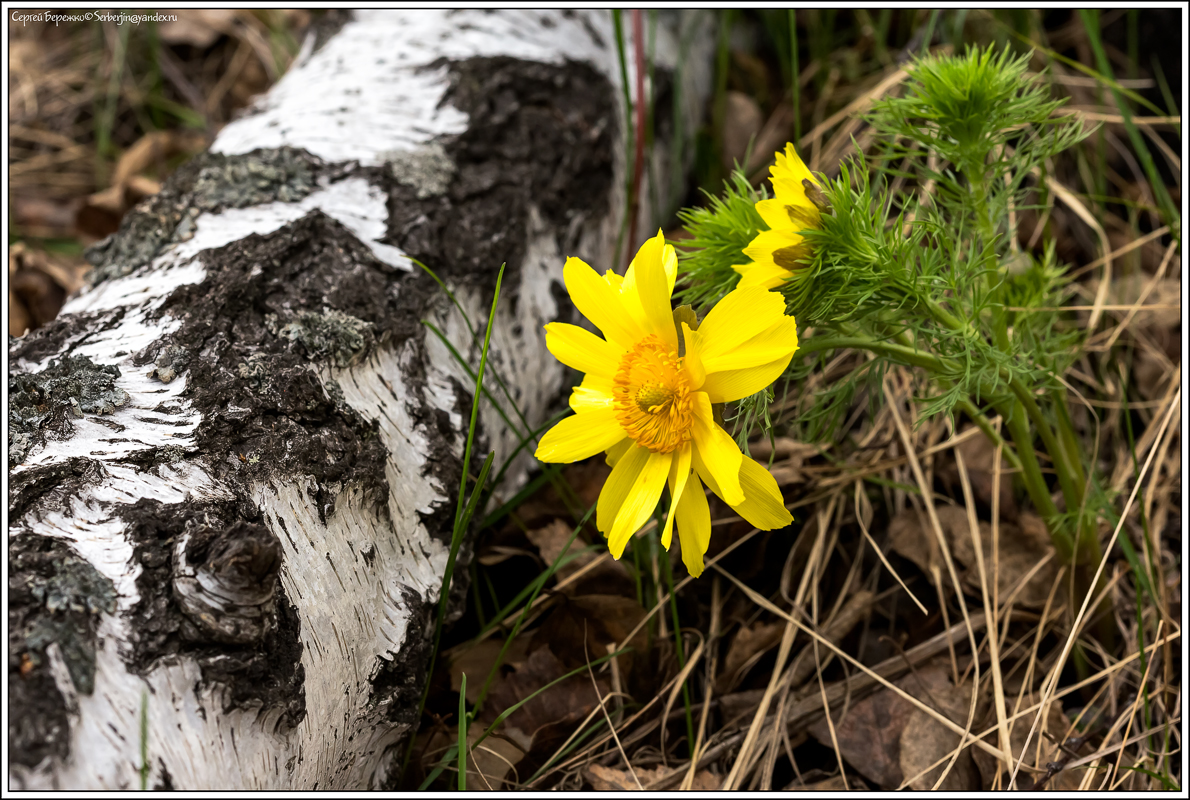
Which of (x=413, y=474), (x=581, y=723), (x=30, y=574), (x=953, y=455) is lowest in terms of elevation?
(x=581, y=723)

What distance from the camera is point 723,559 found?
1.70m

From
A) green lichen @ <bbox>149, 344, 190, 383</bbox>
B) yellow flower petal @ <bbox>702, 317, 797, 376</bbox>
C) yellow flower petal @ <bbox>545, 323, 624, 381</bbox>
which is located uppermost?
yellow flower petal @ <bbox>702, 317, 797, 376</bbox>

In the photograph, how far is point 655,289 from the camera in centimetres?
104

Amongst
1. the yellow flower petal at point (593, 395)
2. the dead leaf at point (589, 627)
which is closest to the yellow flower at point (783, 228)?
the yellow flower petal at point (593, 395)

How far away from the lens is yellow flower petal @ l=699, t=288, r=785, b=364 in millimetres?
996

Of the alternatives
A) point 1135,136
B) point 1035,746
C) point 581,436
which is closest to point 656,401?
point 581,436

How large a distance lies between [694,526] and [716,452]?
132 mm

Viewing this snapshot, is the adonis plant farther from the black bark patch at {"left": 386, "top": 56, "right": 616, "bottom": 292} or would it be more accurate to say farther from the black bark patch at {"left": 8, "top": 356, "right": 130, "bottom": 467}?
the black bark patch at {"left": 8, "top": 356, "right": 130, "bottom": 467}

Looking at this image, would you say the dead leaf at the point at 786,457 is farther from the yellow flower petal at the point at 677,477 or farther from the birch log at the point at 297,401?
the yellow flower petal at the point at 677,477

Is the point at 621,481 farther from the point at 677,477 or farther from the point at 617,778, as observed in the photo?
the point at 617,778

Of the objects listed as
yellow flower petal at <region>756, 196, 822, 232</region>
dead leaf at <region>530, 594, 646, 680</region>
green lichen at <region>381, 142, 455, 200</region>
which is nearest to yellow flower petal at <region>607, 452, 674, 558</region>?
yellow flower petal at <region>756, 196, 822, 232</region>

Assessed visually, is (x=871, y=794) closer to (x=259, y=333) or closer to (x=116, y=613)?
(x=116, y=613)

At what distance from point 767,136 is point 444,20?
114 cm

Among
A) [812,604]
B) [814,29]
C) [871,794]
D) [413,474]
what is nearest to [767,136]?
[814,29]
